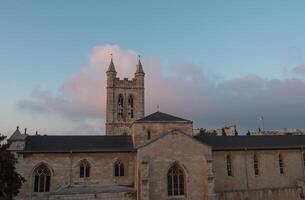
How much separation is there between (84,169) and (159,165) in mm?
8754

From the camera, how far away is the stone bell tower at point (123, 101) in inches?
2195

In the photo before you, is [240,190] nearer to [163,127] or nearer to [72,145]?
[163,127]

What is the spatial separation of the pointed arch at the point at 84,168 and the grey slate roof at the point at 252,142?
13.7 meters

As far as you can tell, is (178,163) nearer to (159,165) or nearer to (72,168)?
(159,165)

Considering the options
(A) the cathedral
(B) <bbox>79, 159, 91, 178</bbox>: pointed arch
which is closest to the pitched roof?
(A) the cathedral

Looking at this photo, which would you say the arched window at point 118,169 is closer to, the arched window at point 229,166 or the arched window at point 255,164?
the arched window at point 229,166

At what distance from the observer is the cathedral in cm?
3195

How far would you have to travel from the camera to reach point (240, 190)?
3484cm

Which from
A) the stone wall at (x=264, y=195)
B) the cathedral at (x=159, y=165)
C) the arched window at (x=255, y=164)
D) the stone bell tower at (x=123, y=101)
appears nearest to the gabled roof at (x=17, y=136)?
the cathedral at (x=159, y=165)

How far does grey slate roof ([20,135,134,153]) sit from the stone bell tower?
16.9m

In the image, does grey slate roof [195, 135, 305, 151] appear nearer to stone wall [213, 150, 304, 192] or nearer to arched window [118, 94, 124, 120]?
stone wall [213, 150, 304, 192]

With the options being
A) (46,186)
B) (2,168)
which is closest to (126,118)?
(46,186)

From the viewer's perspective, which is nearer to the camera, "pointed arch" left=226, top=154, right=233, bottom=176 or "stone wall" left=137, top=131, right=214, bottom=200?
"stone wall" left=137, top=131, right=214, bottom=200

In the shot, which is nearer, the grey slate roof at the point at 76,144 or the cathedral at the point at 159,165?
the cathedral at the point at 159,165
